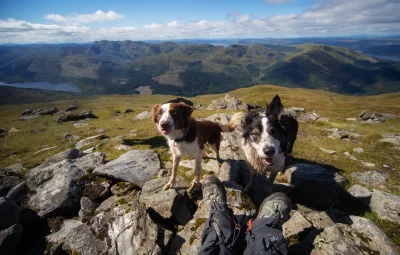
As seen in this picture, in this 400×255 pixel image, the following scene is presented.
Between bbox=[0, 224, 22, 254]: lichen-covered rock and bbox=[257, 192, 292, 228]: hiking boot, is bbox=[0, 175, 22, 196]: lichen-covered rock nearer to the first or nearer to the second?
bbox=[0, 224, 22, 254]: lichen-covered rock

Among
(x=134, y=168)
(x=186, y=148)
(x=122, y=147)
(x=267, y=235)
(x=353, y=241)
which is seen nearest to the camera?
(x=267, y=235)

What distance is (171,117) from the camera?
27.6 feet

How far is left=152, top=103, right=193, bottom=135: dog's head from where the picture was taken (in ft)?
26.9

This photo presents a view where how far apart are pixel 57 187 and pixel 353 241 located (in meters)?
12.5

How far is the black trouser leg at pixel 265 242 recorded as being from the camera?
5.29 m

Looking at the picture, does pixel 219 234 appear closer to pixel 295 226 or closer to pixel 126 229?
pixel 295 226

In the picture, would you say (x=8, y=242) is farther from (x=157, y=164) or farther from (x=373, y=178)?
(x=373, y=178)

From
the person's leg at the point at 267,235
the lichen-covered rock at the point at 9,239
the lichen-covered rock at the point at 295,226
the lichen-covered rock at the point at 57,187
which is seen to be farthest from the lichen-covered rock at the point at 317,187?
the lichen-covered rock at the point at 9,239

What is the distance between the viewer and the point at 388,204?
31.1 ft

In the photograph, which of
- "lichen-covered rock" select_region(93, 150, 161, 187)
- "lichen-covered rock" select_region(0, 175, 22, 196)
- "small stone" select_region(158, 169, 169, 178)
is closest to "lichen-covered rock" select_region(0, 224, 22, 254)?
"lichen-covered rock" select_region(93, 150, 161, 187)

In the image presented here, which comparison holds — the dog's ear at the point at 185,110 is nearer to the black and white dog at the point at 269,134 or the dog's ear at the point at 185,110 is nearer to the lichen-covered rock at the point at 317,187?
the black and white dog at the point at 269,134

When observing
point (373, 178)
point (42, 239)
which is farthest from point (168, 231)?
point (373, 178)

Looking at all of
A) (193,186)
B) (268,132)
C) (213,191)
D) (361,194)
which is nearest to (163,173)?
(193,186)

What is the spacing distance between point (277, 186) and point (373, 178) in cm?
724
